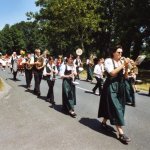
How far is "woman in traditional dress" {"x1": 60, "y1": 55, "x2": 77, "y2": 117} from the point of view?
496 inches

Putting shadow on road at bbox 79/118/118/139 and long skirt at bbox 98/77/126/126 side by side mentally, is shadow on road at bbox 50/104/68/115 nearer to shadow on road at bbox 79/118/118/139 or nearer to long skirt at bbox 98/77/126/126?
shadow on road at bbox 79/118/118/139

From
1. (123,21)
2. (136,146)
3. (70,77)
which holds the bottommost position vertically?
(136,146)

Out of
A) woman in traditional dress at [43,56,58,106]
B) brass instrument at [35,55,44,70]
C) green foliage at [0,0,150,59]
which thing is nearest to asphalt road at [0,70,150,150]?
woman in traditional dress at [43,56,58,106]

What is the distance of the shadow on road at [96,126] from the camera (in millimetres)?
9992

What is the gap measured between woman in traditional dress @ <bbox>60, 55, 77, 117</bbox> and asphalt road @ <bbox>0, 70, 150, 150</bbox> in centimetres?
34

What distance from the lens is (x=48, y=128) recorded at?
10.4 m

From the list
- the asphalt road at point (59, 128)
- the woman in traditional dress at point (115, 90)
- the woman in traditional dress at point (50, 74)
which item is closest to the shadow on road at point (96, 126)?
the asphalt road at point (59, 128)

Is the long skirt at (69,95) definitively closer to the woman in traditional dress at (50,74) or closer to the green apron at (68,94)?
the green apron at (68,94)

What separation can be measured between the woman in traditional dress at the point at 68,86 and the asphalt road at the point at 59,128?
34 cm

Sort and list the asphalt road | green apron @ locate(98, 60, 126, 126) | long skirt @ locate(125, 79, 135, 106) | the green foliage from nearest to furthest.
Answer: the asphalt road
green apron @ locate(98, 60, 126, 126)
long skirt @ locate(125, 79, 135, 106)
the green foliage

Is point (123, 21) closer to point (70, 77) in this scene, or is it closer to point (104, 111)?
point (70, 77)

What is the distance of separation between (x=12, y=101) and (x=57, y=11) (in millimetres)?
36232

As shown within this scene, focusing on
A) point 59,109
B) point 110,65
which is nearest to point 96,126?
point 110,65

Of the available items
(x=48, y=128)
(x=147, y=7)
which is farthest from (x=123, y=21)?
(x=48, y=128)
